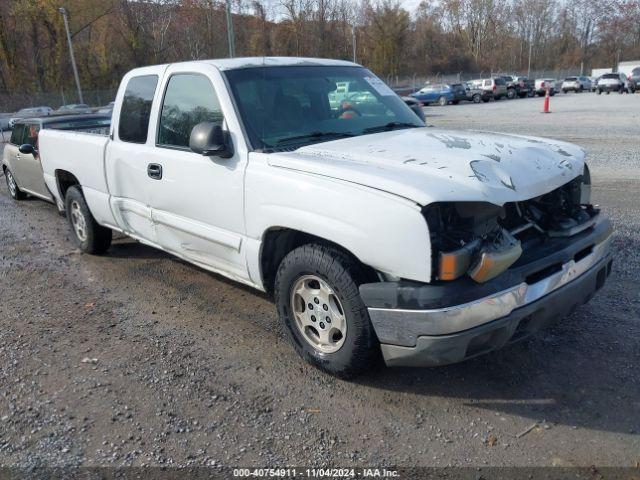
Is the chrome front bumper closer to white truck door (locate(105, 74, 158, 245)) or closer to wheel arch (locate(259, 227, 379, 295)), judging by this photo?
wheel arch (locate(259, 227, 379, 295))

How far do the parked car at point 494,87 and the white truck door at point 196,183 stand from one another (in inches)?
1661

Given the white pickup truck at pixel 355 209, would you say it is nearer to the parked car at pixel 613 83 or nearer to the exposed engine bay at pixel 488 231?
the exposed engine bay at pixel 488 231

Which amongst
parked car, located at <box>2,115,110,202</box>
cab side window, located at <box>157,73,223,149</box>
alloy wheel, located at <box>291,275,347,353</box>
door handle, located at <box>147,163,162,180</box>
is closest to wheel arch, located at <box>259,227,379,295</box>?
alloy wheel, located at <box>291,275,347,353</box>

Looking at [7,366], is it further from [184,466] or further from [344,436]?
[344,436]

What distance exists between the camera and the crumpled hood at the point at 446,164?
2908 mm

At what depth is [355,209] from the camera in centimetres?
302

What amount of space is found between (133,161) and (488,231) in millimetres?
3133

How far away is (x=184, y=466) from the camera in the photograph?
9.34 ft

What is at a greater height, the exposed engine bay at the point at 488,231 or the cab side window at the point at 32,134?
the cab side window at the point at 32,134

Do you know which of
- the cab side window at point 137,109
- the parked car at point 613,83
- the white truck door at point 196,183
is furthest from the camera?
the parked car at point 613,83

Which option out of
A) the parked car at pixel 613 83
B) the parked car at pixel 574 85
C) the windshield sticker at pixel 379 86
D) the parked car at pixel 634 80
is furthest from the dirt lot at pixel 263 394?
the parked car at pixel 574 85

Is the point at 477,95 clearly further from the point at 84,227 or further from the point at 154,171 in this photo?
the point at 154,171

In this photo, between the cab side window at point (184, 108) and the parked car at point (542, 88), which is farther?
the parked car at point (542, 88)

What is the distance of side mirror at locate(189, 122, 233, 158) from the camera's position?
145 inches
